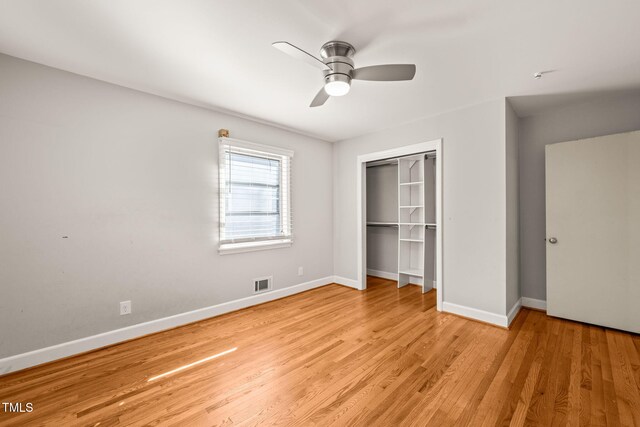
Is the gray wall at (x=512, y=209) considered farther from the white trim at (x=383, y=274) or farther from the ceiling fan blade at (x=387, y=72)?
the white trim at (x=383, y=274)

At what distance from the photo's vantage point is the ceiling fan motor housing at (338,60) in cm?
203

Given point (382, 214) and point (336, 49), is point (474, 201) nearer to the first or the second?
point (382, 214)

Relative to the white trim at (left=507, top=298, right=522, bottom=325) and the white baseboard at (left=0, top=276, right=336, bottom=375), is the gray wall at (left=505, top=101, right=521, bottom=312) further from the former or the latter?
the white baseboard at (left=0, top=276, right=336, bottom=375)

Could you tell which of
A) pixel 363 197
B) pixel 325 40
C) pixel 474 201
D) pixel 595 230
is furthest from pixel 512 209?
pixel 325 40

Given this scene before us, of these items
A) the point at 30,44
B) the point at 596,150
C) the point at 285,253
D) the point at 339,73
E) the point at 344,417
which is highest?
the point at 30,44

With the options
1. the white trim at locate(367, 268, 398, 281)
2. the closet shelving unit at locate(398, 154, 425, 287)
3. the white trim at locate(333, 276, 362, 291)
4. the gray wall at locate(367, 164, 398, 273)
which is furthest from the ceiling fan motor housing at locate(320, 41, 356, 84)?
the white trim at locate(367, 268, 398, 281)

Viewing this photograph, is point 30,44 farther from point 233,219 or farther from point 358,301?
point 358,301

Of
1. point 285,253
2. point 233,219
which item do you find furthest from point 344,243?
point 233,219

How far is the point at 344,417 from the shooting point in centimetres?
170

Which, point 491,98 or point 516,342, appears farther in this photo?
point 491,98

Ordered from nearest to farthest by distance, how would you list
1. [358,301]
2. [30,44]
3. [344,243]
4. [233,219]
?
[30,44] → [233,219] → [358,301] → [344,243]

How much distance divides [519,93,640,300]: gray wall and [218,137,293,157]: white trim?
3309 millimetres

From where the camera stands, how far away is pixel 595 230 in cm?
301

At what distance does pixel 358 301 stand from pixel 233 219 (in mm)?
2112
